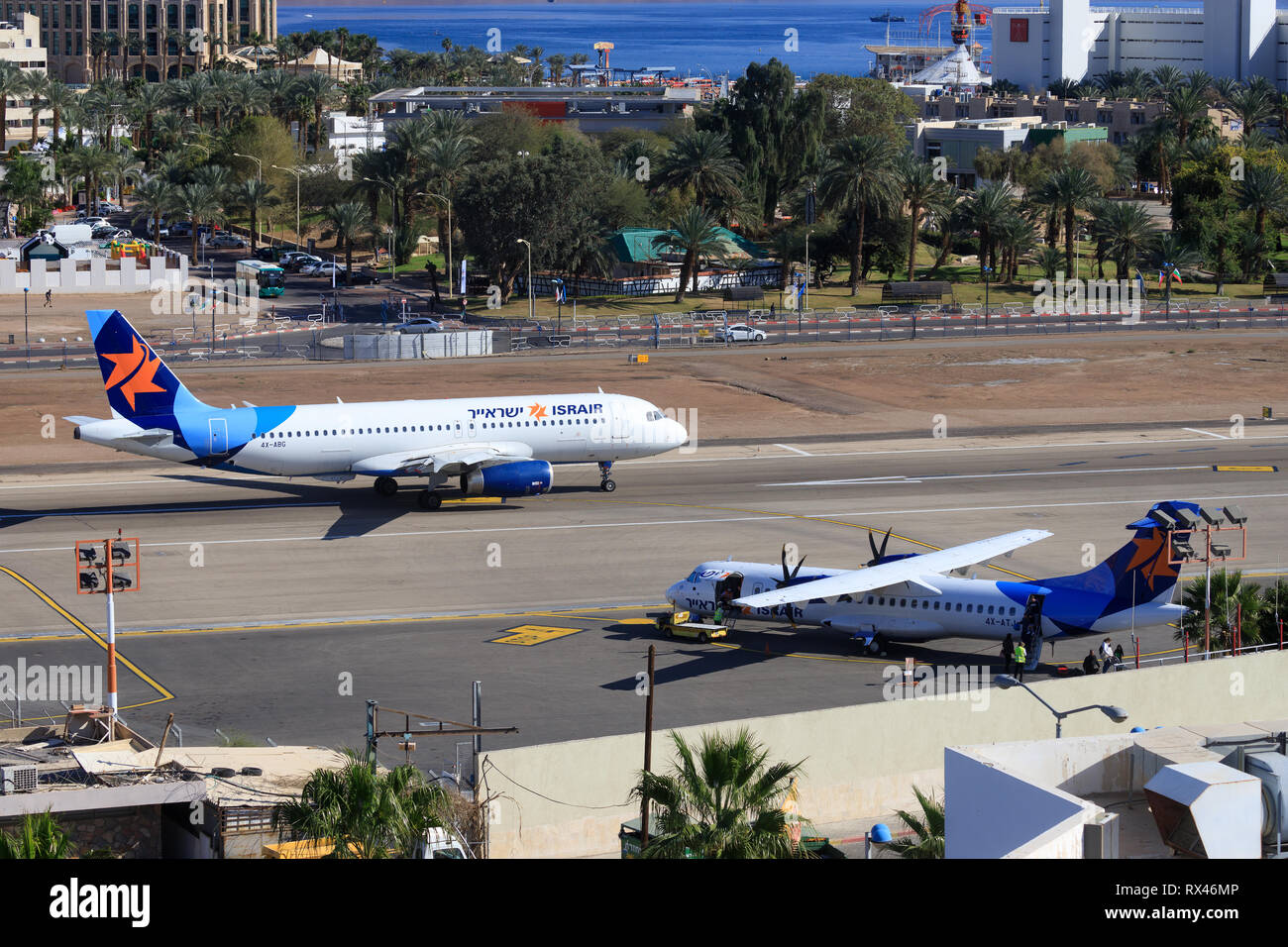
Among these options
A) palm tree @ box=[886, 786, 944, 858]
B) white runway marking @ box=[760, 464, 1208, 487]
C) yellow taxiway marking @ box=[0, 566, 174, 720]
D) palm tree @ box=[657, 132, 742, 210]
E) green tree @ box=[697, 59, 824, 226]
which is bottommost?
yellow taxiway marking @ box=[0, 566, 174, 720]

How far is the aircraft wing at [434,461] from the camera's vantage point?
67.3 m

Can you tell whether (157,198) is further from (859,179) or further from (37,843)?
(37,843)

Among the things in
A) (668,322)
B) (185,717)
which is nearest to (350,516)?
(185,717)

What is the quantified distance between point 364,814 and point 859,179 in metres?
126

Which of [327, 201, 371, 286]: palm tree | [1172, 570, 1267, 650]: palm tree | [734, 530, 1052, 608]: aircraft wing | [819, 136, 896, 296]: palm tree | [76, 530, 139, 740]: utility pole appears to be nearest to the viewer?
[76, 530, 139, 740]: utility pole

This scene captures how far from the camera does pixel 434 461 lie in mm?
67438

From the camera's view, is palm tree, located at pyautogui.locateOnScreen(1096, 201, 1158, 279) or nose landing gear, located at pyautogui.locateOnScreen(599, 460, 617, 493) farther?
palm tree, located at pyautogui.locateOnScreen(1096, 201, 1158, 279)

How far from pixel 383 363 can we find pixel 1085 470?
2146 inches

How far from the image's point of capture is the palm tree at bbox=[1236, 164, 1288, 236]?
527ft

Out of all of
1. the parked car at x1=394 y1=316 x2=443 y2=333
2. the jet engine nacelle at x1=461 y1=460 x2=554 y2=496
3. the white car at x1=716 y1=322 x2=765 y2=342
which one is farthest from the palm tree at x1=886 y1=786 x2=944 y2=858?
the parked car at x1=394 y1=316 x2=443 y2=333

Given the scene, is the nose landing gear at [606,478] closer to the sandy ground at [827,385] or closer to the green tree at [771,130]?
the sandy ground at [827,385]

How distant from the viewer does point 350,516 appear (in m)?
67.7

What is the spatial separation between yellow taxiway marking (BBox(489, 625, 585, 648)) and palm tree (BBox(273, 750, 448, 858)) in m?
23.5

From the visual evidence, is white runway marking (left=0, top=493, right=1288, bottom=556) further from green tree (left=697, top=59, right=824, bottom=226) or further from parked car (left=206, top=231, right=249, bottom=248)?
parked car (left=206, top=231, right=249, bottom=248)
